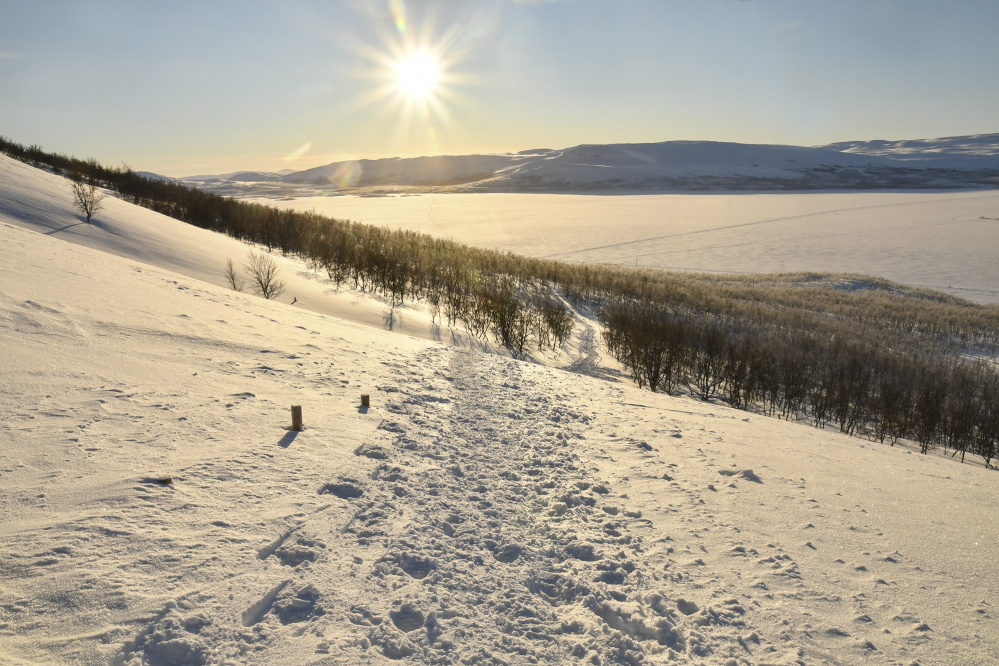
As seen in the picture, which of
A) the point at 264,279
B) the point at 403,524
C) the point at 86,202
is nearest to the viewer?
the point at 403,524

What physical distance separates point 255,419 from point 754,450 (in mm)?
6099

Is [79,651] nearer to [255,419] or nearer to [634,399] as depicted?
[255,419]

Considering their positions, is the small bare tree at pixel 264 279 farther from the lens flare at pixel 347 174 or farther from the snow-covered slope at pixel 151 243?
the lens flare at pixel 347 174

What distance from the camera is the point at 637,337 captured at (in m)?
15.8

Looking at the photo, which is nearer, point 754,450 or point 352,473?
point 352,473

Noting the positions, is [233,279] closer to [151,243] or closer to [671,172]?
[151,243]

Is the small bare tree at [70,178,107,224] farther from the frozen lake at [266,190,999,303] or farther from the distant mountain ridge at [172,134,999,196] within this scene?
the distant mountain ridge at [172,134,999,196]

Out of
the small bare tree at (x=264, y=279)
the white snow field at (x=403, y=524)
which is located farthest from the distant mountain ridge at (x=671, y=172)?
the white snow field at (x=403, y=524)

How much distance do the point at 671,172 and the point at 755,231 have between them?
216 ft

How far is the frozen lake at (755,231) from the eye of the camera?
35.9 meters

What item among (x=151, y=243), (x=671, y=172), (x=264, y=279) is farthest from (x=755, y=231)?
(x=671, y=172)

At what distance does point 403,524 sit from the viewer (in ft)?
13.9

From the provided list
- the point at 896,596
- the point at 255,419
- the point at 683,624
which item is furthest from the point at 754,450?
the point at 255,419

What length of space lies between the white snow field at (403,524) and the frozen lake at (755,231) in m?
31.3
